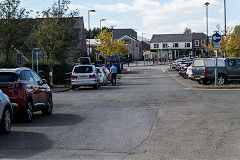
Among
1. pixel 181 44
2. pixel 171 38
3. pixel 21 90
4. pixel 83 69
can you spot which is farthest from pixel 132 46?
pixel 21 90

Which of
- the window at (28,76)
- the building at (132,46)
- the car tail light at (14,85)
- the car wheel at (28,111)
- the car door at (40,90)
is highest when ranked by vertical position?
the building at (132,46)

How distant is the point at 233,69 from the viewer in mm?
28797

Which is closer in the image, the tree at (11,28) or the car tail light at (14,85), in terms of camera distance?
the car tail light at (14,85)

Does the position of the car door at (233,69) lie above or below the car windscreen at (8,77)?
below

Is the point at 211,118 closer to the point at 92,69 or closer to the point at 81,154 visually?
the point at 81,154

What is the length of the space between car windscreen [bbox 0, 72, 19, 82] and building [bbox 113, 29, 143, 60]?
4385 inches

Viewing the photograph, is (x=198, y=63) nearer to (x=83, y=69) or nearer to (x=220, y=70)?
(x=220, y=70)

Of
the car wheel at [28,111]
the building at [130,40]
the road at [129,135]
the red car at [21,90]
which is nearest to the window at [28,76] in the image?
the red car at [21,90]

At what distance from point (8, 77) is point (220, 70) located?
64.2 ft

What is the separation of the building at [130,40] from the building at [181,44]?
19.6 feet

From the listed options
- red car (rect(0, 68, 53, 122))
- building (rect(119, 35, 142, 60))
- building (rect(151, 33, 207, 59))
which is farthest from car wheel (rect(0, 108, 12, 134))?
building (rect(151, 33, 207, 59))

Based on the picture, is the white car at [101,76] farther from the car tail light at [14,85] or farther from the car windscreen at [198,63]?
the car tail light at [14,85]

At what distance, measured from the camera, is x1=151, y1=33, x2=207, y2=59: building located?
121312mm

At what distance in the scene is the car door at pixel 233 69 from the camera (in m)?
28.7
